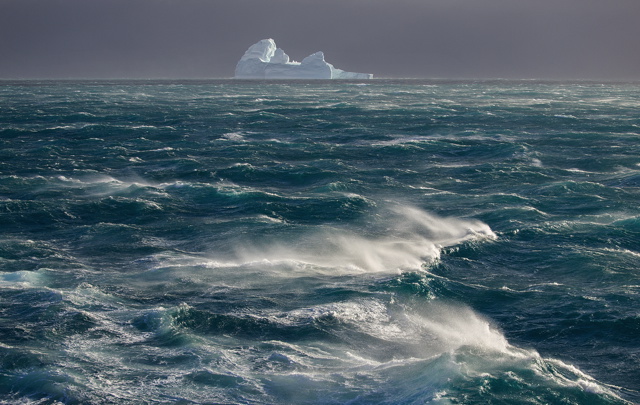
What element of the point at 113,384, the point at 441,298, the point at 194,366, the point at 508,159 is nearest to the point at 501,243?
the point at 441,298

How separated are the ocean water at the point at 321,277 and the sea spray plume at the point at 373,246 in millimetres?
135

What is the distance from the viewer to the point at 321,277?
27859 millimetres

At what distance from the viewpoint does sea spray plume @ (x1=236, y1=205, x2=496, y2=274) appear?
29.5m

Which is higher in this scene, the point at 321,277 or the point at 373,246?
the point at 373,246

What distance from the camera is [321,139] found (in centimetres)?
6850

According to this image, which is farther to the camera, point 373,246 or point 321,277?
point 373,246

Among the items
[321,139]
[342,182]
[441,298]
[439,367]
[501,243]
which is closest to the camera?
[439,367]

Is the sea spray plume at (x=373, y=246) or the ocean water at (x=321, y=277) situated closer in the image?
the ocean water at (x=321, y=277)

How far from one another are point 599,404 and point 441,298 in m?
8.06

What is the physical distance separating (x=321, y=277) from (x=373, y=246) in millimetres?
4739

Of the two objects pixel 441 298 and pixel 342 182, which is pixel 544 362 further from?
pixel 342 182

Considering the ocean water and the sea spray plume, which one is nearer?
the ocean water

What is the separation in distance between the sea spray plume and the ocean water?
13 centimetres

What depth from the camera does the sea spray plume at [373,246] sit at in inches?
1161
